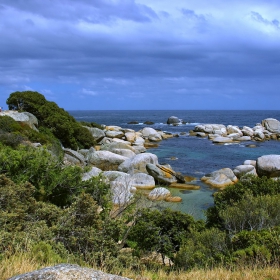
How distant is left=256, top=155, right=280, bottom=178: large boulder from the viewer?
24578 mm

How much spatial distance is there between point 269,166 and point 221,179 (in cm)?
414

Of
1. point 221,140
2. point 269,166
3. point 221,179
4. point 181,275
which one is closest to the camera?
point 181,275

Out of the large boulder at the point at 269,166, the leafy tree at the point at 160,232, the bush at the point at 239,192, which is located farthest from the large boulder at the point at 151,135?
the leafy tree at the point at 160,232

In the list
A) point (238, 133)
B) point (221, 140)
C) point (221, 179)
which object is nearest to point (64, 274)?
point (221, 179)

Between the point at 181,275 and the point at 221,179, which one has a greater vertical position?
the point at 181,275

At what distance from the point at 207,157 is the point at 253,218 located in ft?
82.9

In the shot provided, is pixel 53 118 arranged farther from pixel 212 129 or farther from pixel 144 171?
pixel 212 129

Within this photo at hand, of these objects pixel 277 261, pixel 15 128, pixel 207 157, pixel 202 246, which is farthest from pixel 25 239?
pixel 207 157

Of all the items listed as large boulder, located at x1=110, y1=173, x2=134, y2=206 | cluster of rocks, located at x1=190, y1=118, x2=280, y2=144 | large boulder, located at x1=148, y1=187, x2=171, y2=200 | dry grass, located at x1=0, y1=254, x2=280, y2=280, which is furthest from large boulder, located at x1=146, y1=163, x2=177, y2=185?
cluster of rocks, located at x1=190, y1=118, x2=280, y2=144

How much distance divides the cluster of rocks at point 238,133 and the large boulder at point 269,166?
819 inches

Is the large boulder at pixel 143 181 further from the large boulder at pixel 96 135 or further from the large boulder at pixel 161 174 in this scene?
the large boulder at pixel 96 135

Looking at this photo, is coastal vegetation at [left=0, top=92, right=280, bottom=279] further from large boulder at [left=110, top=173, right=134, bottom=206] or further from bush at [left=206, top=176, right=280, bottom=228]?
large boulder at [left=110, top=173, right=134, bottom=206]

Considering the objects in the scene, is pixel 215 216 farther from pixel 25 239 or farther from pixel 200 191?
pixel 200 191

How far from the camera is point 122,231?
30.3ft
